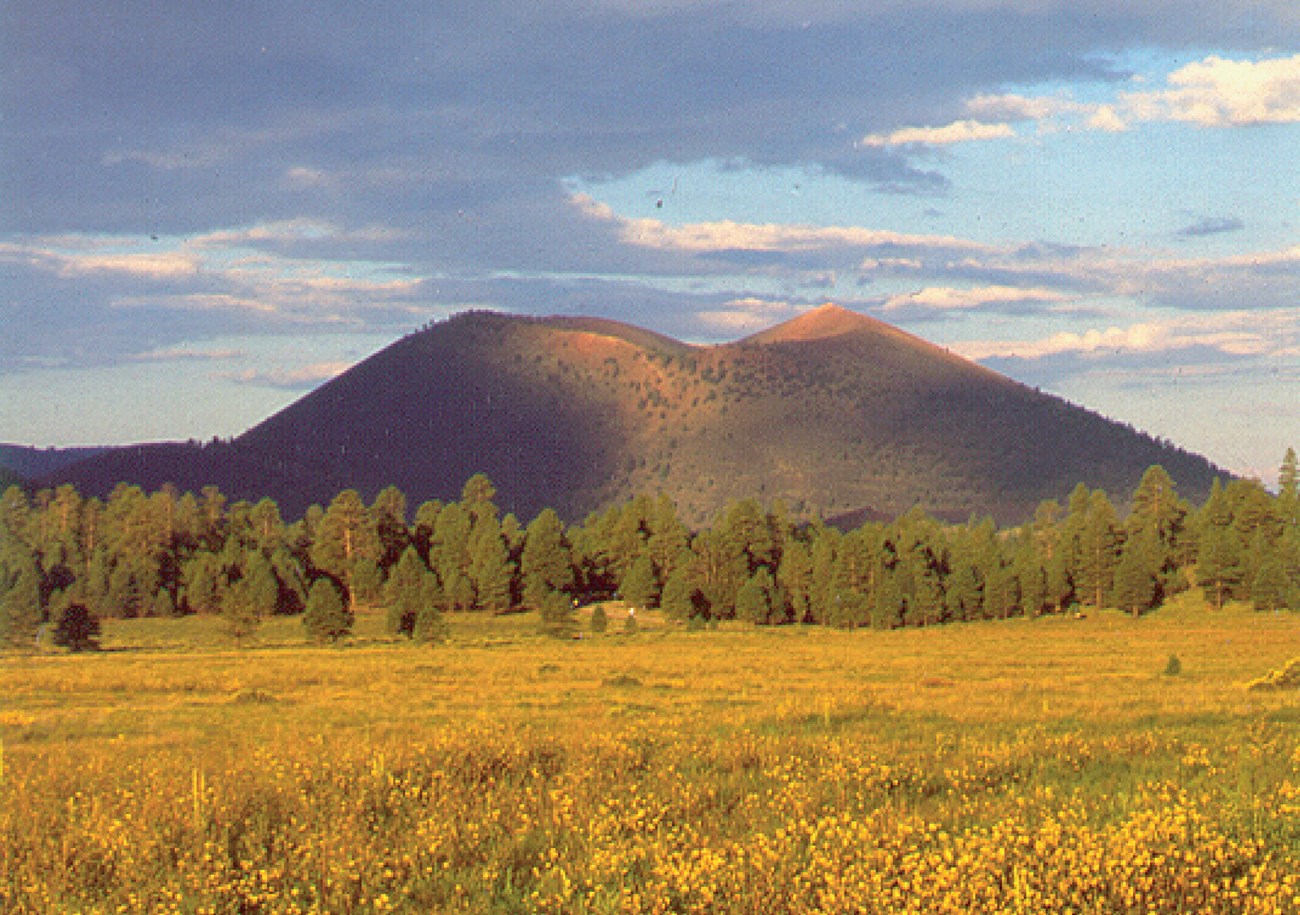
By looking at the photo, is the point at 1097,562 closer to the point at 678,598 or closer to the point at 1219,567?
the point at 1219,567

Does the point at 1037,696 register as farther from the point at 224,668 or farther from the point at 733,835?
the point at 224,668

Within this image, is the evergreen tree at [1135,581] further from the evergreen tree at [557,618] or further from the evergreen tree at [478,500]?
the evergreen tree at [478,500]

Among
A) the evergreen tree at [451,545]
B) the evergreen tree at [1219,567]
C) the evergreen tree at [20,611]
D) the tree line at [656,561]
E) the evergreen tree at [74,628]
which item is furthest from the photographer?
the evergreen tree at [451,545]

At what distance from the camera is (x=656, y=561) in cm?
11744

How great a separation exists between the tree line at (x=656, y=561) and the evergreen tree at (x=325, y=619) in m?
7.60

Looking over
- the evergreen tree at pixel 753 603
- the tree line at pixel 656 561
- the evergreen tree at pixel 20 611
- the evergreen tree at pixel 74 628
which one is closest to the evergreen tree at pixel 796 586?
the tree line at pixel 656 561

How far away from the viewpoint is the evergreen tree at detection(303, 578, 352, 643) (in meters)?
78.9

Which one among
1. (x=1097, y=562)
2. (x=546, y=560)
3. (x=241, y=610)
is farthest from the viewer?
(x=546, y=560)

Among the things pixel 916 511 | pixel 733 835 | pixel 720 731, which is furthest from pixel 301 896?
pixel 916 511

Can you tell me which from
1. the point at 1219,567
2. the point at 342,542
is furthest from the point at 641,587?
the point at 1219,567

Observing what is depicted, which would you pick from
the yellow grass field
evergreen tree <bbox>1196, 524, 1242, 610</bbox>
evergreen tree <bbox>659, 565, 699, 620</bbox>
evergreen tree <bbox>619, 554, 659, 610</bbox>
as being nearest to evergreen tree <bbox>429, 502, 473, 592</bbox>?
evergreen tree <bbox>619, 554, 659, 610</bbox>

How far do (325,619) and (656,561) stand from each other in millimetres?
44631

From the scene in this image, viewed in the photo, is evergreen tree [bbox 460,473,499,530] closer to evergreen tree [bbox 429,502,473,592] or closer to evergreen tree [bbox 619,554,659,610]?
evergreen tree [bbox 429,502,473,592]

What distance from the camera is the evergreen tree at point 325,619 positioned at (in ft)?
259
